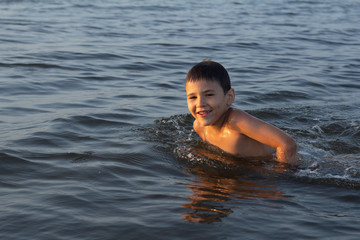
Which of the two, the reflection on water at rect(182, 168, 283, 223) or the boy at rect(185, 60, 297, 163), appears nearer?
the reflection on water at rect(182, 168, 283, 223)

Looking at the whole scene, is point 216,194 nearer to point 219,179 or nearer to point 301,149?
point 219,179

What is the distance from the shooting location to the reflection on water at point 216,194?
361 cm

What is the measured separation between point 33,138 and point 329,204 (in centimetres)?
279

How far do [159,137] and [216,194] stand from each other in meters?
1.78

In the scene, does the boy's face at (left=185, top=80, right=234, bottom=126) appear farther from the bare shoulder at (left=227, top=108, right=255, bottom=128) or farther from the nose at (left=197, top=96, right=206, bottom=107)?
the bare shoulder at (left=227, top=108, right=255, bottom=128)

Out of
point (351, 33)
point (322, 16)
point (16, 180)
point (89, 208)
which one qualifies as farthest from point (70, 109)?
point (322, 16)

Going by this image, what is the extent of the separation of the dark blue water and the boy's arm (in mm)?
144

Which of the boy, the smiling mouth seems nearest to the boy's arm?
the boy

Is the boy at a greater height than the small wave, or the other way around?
the boy

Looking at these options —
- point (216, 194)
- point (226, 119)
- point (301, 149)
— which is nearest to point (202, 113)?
point (226, 119)

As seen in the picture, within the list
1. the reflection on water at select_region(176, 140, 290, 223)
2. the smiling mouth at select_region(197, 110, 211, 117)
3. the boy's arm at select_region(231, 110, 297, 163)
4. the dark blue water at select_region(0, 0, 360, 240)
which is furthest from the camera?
the smiling mouth at select_region(197, 110, 211, 117)

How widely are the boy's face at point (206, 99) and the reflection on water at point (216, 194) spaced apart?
18.1 inches

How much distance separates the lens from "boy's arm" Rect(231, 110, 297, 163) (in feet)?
15.0

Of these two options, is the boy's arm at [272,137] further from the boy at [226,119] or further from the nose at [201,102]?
the nose at [201,102]
